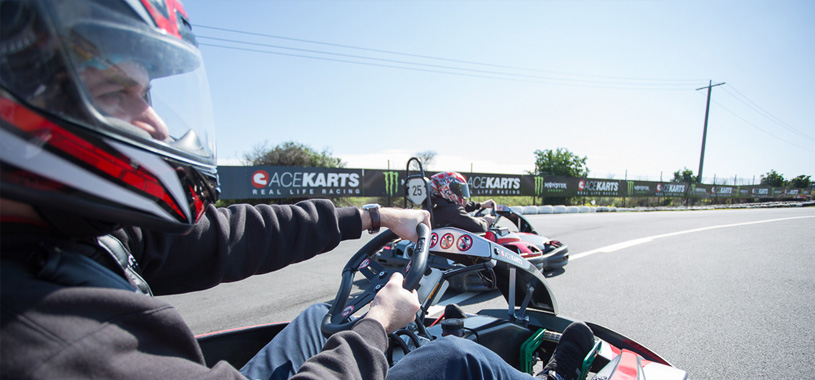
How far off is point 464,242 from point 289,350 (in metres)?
1.12

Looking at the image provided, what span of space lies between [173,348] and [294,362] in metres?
0.79

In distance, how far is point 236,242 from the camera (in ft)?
5.33

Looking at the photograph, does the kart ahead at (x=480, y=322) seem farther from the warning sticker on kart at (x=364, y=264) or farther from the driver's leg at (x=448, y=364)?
the driver's leg at (x=448, y=364)

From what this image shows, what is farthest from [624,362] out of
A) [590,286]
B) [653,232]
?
[653,232]

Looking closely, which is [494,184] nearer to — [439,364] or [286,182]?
[286,182]

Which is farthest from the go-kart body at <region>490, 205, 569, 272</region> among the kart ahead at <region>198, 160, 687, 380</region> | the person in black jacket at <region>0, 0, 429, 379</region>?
the person in black jacket at <region>0, 0, 429, 379</region>

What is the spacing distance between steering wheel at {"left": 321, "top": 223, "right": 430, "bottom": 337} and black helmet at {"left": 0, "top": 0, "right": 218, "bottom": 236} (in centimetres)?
84

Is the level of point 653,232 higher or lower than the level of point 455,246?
lower

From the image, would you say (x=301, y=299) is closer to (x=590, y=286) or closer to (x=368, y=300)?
(x=368, y=300)

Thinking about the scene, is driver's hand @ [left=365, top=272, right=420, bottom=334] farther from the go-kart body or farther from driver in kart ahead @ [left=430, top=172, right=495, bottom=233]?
the go-kart body

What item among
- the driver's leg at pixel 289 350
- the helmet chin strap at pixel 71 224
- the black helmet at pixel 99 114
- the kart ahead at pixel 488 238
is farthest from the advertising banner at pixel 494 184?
the helmet chin strap at pixel 71 224

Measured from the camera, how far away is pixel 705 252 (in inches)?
260

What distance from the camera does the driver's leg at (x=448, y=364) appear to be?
1.11m

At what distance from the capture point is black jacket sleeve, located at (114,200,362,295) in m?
1.39
